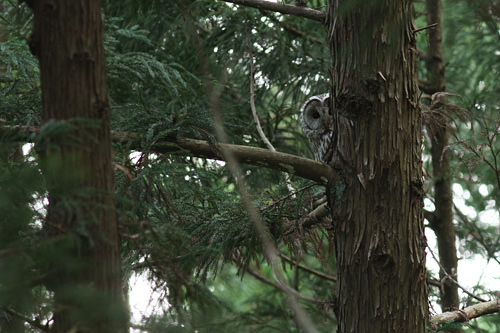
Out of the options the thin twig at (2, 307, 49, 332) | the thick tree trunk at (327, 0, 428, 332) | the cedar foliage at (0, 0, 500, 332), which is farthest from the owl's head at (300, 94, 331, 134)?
the thin twig at (2, 307, 49, 332)

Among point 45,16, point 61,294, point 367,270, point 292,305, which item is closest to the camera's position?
point 292,305

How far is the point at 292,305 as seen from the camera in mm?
1191

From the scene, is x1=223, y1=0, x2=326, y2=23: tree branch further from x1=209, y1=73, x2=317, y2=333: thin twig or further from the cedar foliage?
x1=209, y1=73, x2=317, y2=333: thin twig

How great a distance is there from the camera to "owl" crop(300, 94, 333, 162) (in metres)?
5.11

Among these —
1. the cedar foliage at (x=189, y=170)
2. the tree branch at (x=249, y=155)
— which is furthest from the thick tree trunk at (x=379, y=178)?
the cedar foliage at (x=189, y=170)

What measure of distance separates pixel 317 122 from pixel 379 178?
2.84 metres

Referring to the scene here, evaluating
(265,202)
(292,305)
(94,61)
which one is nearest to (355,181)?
(265,202)

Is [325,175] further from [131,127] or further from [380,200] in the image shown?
[131,127]

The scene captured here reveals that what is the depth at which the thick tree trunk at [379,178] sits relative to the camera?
240 cm

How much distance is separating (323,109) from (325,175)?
9.03ft

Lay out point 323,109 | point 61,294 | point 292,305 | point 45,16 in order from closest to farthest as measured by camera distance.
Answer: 1. point 292,305
2. point 61,294
3. point 45,16
4. point 323,109

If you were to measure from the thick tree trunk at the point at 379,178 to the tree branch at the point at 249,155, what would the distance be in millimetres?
83

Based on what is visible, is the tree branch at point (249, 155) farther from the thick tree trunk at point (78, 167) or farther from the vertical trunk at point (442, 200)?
the vertical trunk at point (442, 200)

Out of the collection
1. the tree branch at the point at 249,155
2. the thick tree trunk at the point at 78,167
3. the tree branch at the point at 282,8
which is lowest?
the thick tree trunk at the point at 78,167
